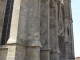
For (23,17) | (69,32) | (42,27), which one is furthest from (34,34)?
(69,32)

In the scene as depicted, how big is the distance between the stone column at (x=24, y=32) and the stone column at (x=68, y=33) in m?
9.05

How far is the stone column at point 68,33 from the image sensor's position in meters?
16.7

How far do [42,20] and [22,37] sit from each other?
3.58m

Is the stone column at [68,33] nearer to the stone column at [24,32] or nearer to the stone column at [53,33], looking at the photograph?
the stone column at [53,33]

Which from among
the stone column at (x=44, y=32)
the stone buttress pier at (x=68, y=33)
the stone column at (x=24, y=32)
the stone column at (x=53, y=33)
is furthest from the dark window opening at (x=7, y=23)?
the stone buttress pier at (x=68, y=33)

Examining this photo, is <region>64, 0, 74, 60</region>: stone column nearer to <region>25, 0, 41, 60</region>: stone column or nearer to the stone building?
the stone building

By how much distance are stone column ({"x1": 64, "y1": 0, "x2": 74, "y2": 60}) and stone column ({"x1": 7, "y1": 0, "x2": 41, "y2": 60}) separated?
905 cm

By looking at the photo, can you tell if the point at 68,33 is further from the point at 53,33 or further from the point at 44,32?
the point at 44,32

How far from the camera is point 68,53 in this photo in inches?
655

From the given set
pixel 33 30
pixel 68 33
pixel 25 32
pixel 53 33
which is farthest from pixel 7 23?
pixel 68 33

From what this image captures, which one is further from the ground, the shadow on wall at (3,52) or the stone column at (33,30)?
the stone column at (33,30)

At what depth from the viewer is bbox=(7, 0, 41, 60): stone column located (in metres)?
7.35

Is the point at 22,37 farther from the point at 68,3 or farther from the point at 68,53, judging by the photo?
the point at 68,3

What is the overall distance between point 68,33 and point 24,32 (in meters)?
10.6
